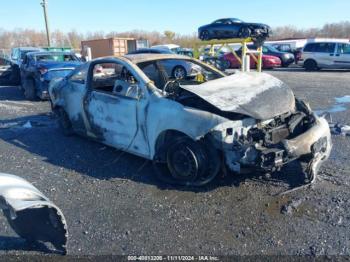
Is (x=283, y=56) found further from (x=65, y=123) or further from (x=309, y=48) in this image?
(x=65, y=123)

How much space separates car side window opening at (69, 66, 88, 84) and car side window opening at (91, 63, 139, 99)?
0.16 m

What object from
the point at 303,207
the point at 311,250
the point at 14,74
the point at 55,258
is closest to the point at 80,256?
the point at 55,258

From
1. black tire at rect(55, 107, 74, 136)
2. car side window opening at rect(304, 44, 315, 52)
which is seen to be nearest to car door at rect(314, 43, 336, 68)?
car side window opening at rect(304, 44, 315, 52)

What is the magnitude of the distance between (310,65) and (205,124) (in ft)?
60.9

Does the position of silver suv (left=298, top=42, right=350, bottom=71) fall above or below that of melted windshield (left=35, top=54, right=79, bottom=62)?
below

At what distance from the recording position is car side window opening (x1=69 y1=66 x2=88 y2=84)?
5915 mm

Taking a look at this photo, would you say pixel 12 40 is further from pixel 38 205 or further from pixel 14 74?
pixel 38 205

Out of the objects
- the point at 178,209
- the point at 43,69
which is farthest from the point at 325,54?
the point at 178,209

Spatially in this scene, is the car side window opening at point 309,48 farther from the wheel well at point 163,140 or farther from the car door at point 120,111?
the wheel well at point 163,140

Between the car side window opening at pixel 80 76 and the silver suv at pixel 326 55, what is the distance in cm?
1692

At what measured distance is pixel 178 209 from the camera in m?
3.89

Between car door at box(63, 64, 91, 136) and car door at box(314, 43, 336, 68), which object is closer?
car door at box(63, 64, 91, 136)

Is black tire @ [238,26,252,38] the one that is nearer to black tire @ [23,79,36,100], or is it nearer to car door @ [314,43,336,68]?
black tire @ [23,79,36,100]

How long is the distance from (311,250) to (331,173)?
195 centimetres
